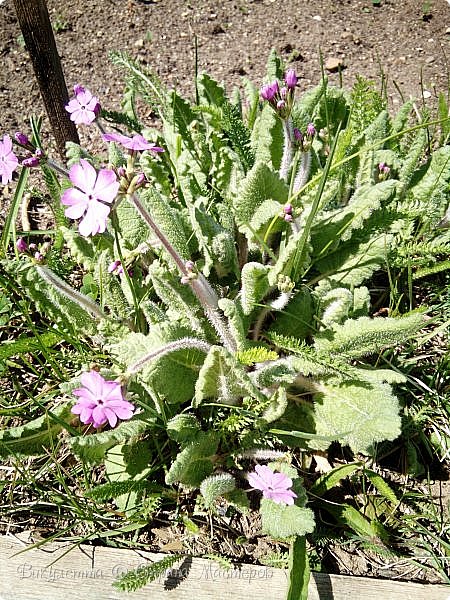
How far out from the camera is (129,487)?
1776 mm

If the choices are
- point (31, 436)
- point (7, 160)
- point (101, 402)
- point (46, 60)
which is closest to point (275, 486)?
point (101, 402)

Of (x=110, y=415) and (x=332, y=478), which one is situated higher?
(x=110, y=415)

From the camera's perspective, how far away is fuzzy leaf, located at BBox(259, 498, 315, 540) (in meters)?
1.60

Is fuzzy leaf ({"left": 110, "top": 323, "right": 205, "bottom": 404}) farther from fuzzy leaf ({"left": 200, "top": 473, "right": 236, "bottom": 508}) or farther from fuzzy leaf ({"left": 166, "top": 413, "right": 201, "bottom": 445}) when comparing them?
fuzzy leaf ({"left": 200, "top": 473, "right": 236, "bottom": 508})

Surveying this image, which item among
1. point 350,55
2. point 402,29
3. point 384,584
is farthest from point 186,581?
point 402,29

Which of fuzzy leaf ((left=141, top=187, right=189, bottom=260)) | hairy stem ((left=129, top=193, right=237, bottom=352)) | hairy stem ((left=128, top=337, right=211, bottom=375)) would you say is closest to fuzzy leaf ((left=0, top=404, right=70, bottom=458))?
hairy stem ((left=128, top=337, right=211, bottom=375))

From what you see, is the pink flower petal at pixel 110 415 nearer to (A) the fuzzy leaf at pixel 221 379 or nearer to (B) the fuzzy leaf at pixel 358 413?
(A) the fuzzy leaf at pixel 221 379

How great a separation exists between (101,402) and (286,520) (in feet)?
2.22

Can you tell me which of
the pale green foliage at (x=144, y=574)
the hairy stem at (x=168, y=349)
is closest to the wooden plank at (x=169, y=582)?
the pale green foliage at (x=144, y=574)

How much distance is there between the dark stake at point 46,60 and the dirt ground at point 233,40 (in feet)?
2.86

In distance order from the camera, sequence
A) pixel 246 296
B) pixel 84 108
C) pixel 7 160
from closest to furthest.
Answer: pixel 7 160 < pixel 84 108 < pixel 246 296

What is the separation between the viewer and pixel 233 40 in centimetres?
364

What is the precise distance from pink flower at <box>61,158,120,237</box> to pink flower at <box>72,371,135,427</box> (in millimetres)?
371

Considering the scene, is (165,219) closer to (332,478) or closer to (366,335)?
(366,335)
